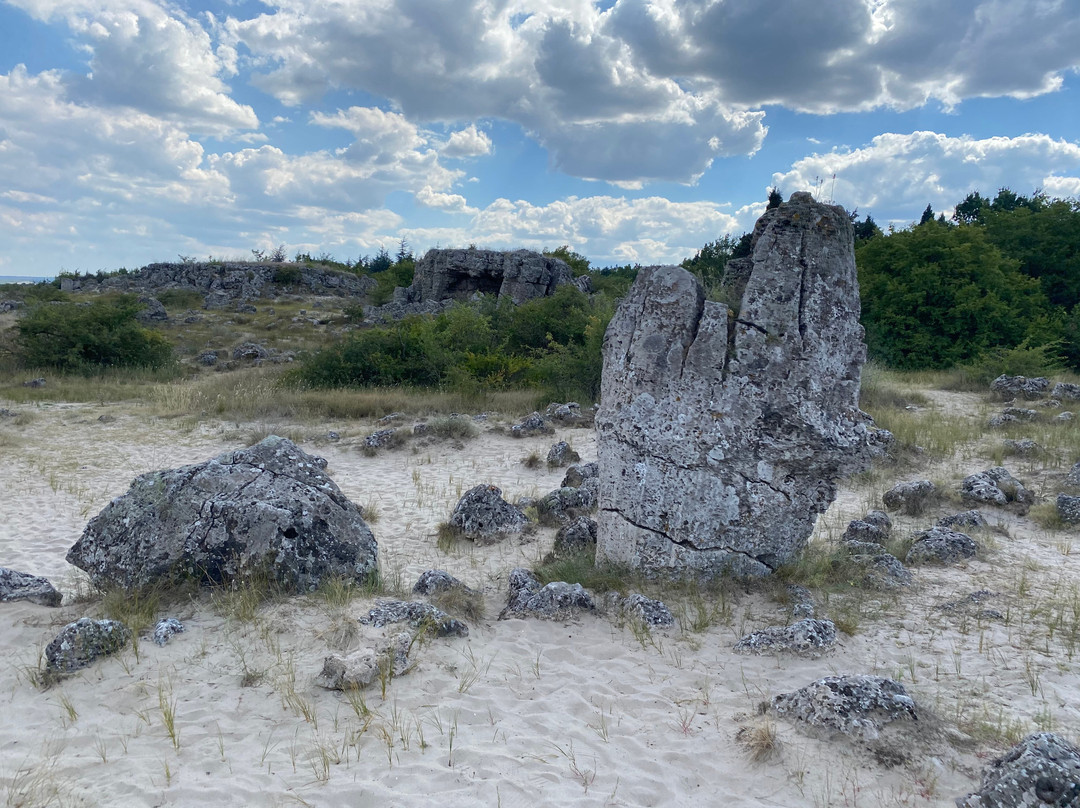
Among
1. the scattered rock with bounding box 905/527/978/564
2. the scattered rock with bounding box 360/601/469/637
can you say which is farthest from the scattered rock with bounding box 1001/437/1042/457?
the scattered rock with bounding box 360/601/469/637

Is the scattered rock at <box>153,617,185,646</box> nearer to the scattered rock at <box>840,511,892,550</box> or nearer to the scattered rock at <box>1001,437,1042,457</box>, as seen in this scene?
the scattered rock at <box>840,511,892,550</box>

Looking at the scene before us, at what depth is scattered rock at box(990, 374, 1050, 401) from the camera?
14.2 metres

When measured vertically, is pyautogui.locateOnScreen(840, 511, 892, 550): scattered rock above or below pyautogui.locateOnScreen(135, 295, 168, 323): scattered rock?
below

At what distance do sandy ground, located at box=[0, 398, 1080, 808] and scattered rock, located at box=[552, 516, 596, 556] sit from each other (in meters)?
0.91

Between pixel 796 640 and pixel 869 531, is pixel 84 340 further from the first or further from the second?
pixel 796 640

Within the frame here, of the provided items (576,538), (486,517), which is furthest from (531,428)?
(576,538)

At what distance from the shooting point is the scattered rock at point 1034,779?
247cm

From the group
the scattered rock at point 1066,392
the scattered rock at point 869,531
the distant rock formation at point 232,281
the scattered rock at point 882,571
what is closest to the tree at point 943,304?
the scattered rock at point 1066,392

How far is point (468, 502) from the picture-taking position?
7367 mm

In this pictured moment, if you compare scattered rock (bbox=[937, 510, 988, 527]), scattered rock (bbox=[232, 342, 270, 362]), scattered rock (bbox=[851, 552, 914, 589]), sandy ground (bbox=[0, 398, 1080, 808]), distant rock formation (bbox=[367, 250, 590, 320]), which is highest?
distant rock formation (bbox=[367, 250, 590, 320])

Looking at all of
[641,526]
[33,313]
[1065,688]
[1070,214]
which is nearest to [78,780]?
[641,526]

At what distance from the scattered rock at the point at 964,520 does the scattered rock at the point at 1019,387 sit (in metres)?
9.05

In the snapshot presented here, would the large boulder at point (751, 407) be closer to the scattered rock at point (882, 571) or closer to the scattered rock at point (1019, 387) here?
the scattered rock at point (882, 571)

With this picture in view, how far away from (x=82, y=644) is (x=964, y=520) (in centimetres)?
766
